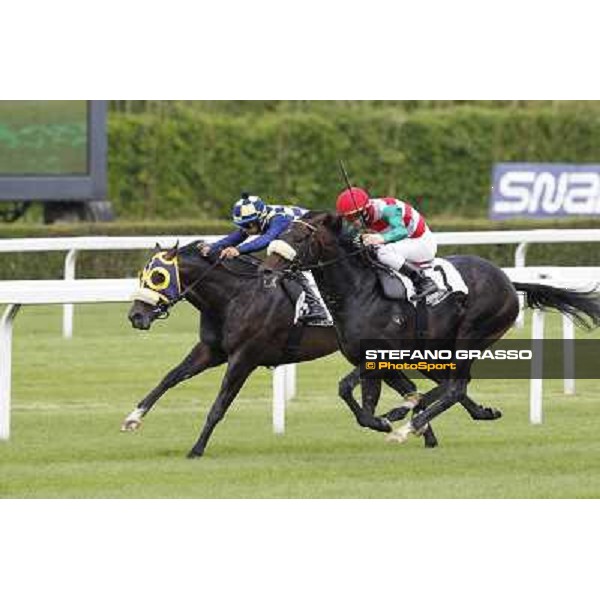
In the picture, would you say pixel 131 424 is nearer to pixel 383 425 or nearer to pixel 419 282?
pixel 383 425

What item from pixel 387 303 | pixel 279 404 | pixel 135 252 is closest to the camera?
pixel 387 303

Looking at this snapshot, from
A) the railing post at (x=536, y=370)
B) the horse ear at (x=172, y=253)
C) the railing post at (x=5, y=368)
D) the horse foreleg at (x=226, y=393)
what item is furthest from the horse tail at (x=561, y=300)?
the railing post at (x=5, y=368)

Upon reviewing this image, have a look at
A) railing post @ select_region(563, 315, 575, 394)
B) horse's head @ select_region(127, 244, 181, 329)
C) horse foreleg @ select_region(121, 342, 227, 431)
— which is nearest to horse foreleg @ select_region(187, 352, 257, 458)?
horse foreleg @ select_region(121, 342, 227, 431)

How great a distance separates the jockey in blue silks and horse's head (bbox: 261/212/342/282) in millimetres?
528

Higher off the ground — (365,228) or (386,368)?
(365,228)

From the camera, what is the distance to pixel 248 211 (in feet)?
32.5

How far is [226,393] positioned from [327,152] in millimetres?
15705

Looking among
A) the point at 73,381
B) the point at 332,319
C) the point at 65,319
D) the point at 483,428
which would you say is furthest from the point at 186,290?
the point at 65,319

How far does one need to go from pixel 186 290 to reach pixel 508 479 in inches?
78.9

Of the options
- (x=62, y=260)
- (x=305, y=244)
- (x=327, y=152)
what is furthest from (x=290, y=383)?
(x=327, y=152)

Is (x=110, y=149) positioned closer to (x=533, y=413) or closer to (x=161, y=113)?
(x=161, y=113)

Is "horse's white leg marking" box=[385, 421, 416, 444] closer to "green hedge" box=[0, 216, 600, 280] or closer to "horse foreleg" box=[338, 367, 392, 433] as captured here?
"horse foreleg" box=[338, 367, 392, 433]

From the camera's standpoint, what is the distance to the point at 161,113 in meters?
24.0

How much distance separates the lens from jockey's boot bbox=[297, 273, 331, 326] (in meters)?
9.98
